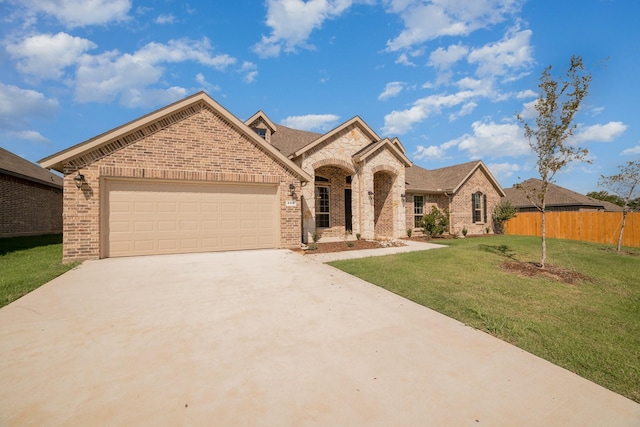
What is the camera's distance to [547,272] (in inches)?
300

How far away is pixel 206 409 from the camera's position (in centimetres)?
220

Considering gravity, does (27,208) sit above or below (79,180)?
below

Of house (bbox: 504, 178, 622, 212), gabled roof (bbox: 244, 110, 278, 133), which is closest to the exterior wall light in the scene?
gabled roof (bbox: 244, 110, 278, 133)

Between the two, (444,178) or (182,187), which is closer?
(182,187)

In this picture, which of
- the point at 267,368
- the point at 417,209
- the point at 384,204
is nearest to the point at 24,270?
the point at 267,368

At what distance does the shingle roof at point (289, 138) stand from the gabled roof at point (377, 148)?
9.52 feet

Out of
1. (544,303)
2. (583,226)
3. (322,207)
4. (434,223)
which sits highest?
(322,207)

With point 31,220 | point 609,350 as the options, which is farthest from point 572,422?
point 31,220

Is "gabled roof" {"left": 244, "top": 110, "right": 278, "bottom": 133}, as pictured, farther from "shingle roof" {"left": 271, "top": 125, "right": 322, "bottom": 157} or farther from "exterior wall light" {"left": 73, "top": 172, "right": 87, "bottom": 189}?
"exterior wall light" {"left": 73, "top": 172, "right": 87, "bottom": 189}

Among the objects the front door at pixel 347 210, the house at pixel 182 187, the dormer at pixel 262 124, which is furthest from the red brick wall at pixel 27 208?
the front door at pixel 347 210

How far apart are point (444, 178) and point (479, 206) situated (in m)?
3.22

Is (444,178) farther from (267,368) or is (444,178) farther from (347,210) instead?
(267,368)

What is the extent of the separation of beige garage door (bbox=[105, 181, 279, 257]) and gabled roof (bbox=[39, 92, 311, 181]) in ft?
3.63

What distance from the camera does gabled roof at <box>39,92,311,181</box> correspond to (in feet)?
25.6
